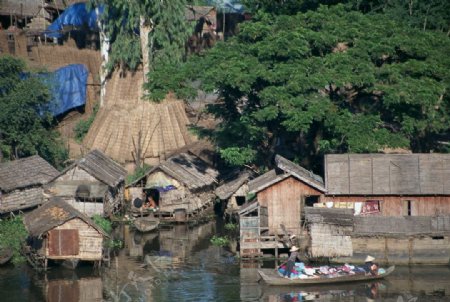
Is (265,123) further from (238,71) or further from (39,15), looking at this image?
(39,15)

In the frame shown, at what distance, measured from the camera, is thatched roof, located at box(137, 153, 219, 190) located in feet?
177

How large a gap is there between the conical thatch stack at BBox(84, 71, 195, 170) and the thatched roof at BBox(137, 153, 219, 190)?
394cm

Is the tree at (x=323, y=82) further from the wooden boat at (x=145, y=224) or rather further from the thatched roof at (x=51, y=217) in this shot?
the thatched roof at (x=51, y=217)

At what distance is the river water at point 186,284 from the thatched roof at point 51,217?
6.88 feet

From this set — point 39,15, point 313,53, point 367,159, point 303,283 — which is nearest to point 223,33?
point 39,15

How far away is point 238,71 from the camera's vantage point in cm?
4866

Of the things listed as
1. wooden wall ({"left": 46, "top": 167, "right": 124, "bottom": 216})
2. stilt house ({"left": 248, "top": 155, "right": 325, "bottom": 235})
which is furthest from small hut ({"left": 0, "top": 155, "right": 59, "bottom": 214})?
stilt house ({"left": 248, "top": 155, "right": 325, "bottom": 235})

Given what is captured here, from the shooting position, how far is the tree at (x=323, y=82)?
156 feet

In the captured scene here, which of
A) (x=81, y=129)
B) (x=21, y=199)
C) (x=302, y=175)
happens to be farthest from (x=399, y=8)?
(x=21, y=199)

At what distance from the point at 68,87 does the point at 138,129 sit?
802cm

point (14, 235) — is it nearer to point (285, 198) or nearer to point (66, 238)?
point (66, 238)

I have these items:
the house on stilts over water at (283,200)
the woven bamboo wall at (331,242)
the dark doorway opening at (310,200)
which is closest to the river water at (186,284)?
the house on stilts over water at (283,200)

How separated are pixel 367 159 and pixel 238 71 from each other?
8.64 metres

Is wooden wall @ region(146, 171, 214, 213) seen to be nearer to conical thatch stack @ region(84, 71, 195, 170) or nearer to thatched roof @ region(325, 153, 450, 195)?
conical thatch stack @ region(84, 71, 195, 170)
